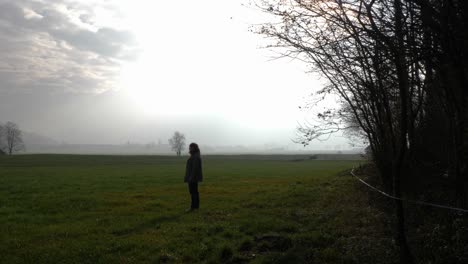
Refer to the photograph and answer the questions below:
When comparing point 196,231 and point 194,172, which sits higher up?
point 194,172

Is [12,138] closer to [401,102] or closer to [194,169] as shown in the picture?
[194,169]

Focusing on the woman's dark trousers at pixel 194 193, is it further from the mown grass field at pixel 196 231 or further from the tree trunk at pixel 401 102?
the tree trunk at pixel 401 102

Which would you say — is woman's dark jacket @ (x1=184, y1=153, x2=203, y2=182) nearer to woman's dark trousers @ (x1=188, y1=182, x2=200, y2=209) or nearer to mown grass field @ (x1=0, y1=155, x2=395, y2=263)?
woman's dark trousers @ (x1=188, y1=182, x2=200, y2=209)

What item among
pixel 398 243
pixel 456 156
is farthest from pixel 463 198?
pixel 398 243

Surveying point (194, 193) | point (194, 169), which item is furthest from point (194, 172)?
point (194, 193)

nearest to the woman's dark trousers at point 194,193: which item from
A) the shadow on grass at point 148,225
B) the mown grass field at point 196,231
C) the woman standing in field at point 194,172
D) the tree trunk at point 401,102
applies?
the woman standing in field at point 194,172

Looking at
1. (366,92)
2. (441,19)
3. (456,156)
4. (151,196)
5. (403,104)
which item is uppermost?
(441,19)

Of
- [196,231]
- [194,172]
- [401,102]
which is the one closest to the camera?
[401,102]

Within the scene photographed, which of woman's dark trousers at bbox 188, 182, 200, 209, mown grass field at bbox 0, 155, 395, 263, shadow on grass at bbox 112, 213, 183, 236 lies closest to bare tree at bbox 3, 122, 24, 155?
mown grass field at bbox 0, 155, 395, 263

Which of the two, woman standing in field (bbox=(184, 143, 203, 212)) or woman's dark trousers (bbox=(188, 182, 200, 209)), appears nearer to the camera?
woman standing in field (bbox=(184, 143, 203, 212))

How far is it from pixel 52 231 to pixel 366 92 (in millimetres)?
9503

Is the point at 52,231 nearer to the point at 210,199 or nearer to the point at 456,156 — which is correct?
the point at 210,199

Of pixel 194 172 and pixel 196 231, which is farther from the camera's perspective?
pixel 194 172

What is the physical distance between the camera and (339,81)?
970 centimetres
